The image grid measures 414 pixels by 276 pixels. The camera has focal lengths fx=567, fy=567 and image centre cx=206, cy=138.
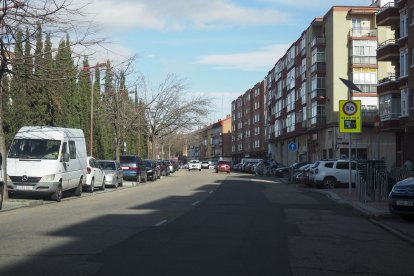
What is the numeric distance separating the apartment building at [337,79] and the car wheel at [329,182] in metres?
20.2

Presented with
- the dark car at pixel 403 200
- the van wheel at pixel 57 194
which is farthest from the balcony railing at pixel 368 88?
the dark car at pixel 403 200

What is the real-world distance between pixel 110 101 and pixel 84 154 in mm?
24119

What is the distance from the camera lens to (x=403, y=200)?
15.1 meters

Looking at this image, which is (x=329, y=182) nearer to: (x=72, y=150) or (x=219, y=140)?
(x=72, y=150)

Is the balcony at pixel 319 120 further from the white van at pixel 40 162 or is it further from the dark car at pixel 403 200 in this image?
the dark car at pixel 403 200

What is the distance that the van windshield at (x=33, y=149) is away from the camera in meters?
20.2

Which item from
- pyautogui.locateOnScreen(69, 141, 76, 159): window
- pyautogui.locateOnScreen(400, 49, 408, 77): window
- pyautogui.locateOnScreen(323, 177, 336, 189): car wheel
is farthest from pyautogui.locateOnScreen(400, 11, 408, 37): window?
pyautogui.locateOnScreen(69, 141, 76, 159): window

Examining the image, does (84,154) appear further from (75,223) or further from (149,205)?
(75,223)

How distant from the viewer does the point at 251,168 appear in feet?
242

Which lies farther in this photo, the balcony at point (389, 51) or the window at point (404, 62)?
the balcony at point (389, 51)

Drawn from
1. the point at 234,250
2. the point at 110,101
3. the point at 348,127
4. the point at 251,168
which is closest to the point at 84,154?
the point at 348,127

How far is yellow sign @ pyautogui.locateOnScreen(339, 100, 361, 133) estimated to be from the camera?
2538cm

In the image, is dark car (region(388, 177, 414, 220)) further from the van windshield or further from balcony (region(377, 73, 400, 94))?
balcony (region(377, 73, 400, 94))

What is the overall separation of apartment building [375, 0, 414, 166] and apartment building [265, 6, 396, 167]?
813cm
